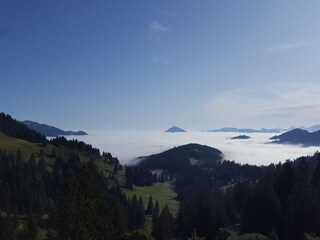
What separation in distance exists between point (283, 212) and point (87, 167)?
48692 mm

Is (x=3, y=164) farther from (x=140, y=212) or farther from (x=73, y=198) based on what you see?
(x=73, y=198)

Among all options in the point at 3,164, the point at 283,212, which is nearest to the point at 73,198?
the point at 283,212

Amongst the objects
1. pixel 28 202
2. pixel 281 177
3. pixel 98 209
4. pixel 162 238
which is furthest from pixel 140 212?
pixel 98 209

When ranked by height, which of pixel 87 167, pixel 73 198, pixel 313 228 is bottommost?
pixel 313 228

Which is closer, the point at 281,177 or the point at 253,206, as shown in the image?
the point at 253,206

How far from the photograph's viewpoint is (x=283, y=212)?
9075cm

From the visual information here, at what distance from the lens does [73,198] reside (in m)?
67.1

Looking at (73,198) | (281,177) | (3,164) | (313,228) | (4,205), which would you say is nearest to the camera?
(73,198)

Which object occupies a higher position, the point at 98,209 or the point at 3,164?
the point at 3,164

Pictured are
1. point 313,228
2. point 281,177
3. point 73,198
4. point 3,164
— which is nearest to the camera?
point 73,198

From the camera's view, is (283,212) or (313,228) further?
(283,212)

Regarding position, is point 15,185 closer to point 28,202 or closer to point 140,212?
point 28,202

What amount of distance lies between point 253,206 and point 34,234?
60.0 m

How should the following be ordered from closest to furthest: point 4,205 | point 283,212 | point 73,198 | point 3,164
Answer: point 73,198 < point 283,212 < point 4,205 < point 3,164
